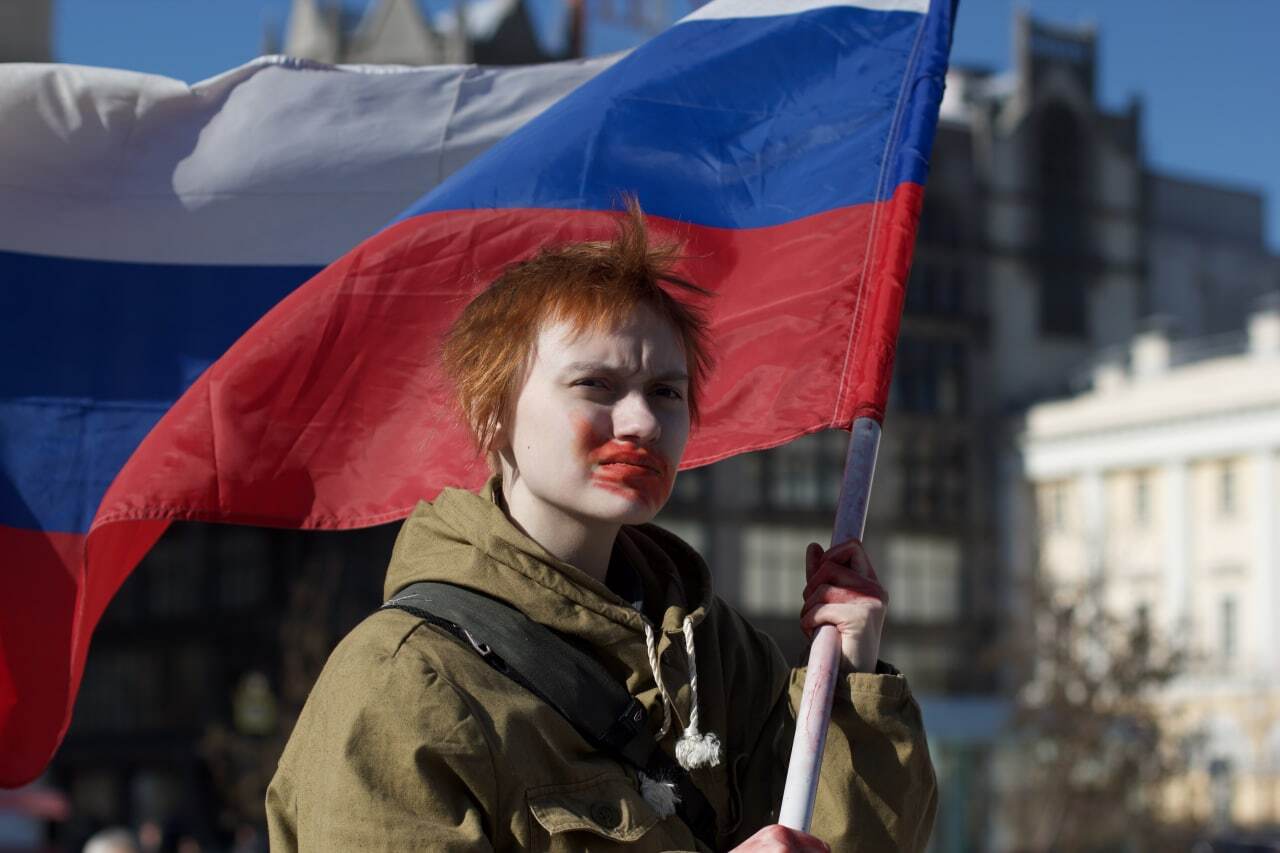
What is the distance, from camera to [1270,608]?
6000 centimetres

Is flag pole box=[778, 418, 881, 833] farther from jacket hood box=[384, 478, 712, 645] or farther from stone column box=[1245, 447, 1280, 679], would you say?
stone column box=[1245, 447, 1280, 679]

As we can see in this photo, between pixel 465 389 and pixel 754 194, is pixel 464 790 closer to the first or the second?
pixel 465 389

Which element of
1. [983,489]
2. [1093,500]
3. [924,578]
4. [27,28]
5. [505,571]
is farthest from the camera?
[1093,500]

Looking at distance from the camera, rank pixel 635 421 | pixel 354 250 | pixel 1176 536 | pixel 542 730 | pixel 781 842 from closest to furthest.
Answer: pixel 781 842 → pixel 542 730 → pixel 635 421 → pixel 354 250 → pixel 1176 536

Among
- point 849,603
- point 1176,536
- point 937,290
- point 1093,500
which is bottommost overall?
Result: point 849,603

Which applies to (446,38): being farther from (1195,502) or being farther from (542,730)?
(542,730)

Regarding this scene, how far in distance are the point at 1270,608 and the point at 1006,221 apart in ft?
45.1

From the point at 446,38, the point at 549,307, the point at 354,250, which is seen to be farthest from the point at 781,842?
the point at 446,38

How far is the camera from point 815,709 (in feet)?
10.9

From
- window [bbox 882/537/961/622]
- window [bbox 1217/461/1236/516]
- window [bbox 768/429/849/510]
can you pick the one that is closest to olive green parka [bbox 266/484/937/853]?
window [bbox 768/429/849/510]

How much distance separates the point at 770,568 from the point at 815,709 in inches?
2198

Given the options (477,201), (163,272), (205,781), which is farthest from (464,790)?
(205,781)

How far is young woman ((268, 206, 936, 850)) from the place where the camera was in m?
3.04

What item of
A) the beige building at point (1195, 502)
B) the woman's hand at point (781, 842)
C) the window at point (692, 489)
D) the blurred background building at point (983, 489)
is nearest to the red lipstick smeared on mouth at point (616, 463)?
the woman's hand at point (781, 842)
